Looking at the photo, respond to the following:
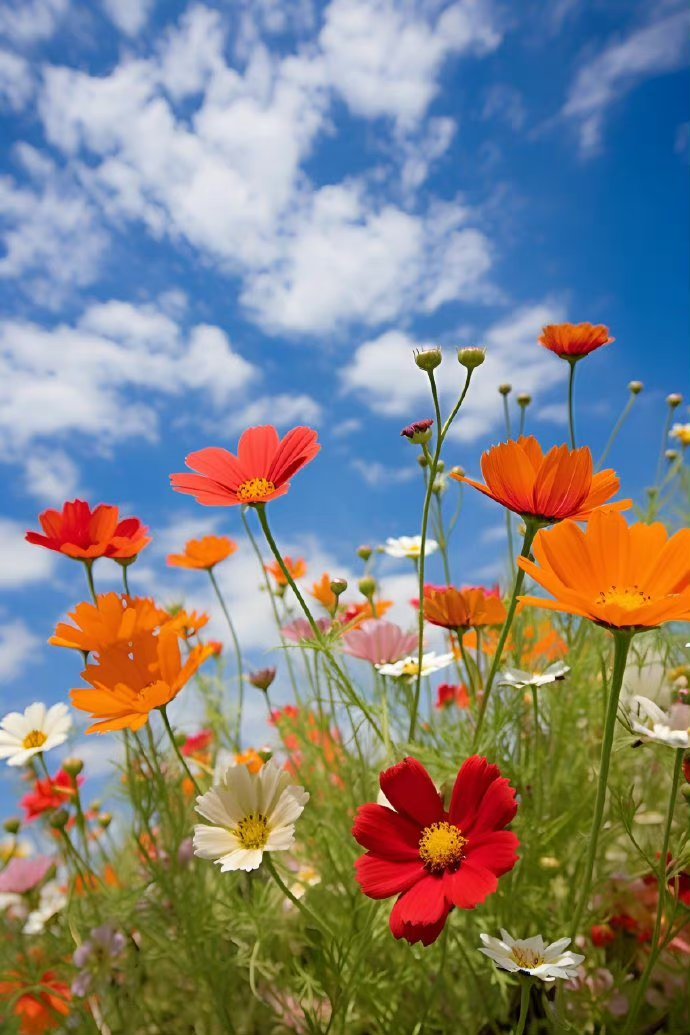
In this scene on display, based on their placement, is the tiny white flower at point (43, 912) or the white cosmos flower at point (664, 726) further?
the tiny white flower at point (43, 912)

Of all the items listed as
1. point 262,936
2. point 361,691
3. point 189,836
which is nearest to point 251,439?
point 361,691

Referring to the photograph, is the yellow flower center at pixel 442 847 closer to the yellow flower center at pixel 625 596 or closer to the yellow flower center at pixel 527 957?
the yellow flower center at pixel 527 957

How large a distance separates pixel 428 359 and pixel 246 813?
41cm

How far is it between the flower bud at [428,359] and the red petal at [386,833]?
Answer: 1.18 feet

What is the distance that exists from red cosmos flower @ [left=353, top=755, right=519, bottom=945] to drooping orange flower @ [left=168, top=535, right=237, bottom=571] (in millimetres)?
675

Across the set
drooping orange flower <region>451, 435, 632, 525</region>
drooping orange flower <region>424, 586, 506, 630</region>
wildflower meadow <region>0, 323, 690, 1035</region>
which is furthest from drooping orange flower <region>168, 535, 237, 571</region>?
drooping orange flower <region>451, 435, 632, 525</region>

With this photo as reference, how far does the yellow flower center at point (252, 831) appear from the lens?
646mm

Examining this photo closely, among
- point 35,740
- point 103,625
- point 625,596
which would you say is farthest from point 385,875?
point 35,740

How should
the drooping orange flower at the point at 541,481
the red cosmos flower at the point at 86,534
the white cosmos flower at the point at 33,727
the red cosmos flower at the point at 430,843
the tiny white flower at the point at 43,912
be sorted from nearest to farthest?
1. the red cosmos flower at the point at 430,843
2. the drooping orange flower at the point at 541,481
3. the red cosmos flower at the point at 86,534
4. the white cosmos flower at the point at 33,727
5. the tiny white flower at the point at 43,912

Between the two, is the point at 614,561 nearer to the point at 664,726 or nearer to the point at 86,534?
the point at 664,726

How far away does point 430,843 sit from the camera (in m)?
0.59

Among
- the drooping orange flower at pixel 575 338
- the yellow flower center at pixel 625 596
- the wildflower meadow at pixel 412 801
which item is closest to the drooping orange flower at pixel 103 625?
the wildflower meadow at pixel 412 801

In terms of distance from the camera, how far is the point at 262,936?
0.88 meters

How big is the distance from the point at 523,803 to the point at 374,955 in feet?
0.81
